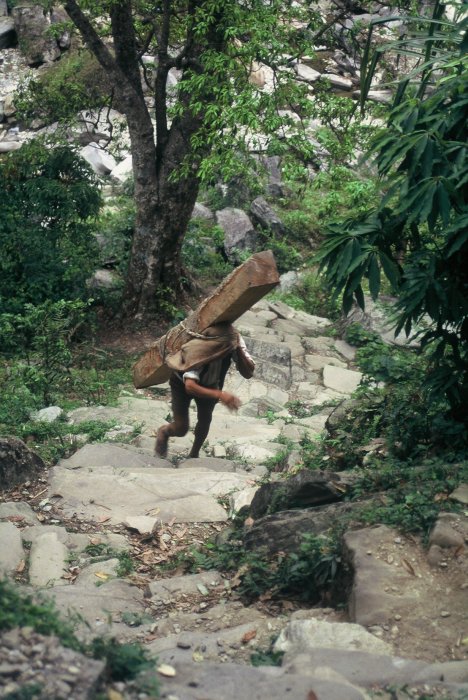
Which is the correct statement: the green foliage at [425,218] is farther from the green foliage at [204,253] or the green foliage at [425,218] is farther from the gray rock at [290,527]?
the green foliage at [204,253]

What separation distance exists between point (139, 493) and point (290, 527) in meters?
2.04

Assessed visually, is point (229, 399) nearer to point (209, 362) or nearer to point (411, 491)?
point (209, 362)

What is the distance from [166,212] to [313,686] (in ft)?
34.9

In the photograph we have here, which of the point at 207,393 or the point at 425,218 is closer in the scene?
the point at 425,218

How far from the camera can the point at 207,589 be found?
18.4ft

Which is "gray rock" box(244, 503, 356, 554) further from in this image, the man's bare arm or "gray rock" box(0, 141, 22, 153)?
"gray rock" box(0, 141, 22, 153)

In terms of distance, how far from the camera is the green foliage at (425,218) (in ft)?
18.9

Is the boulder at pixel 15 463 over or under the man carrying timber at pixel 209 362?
under

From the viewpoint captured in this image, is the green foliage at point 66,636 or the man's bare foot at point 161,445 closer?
the green foliage at point 66,636

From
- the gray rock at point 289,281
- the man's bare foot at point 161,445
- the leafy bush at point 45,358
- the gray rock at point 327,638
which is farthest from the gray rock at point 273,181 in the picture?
the gray rock at point 327,638

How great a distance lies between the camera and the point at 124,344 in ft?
46.0

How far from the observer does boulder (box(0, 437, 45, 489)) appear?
24.3ft

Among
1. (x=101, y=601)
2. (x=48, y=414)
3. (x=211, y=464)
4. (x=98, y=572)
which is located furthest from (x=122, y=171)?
(x=101, y=601)

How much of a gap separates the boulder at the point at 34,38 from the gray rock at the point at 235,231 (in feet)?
28.3
